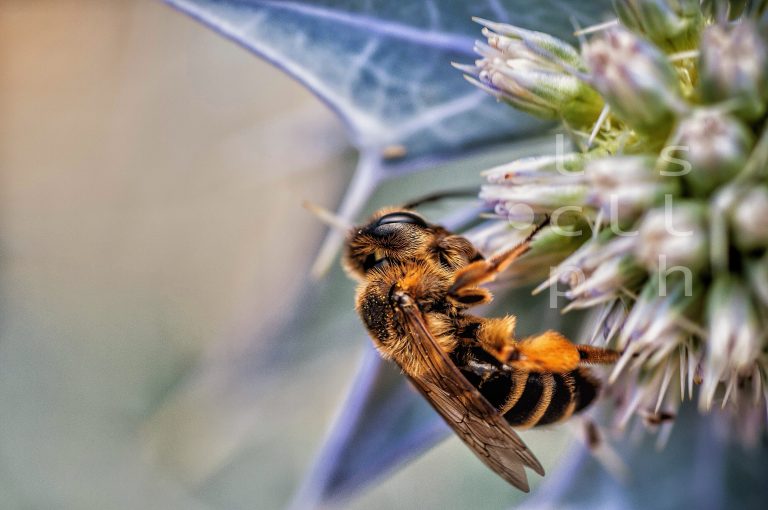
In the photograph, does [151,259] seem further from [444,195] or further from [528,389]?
[528,389]

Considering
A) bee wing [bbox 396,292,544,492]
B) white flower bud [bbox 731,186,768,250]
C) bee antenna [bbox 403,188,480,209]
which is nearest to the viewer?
white flower bud [bbox 731,186,768,250]

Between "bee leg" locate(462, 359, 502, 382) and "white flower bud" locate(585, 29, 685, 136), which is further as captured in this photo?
"bee leg" locate(462, 359, 502, 382)

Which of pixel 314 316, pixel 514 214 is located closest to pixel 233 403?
pixel 314 316

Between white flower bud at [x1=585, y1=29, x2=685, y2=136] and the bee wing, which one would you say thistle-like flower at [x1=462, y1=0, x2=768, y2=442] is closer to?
white flower bud at [x1=585, y1=29, x2=685, y2=136]

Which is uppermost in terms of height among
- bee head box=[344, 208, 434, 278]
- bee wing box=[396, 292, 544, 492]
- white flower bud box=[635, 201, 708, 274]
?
white flower bud box=[635, 201, 708, 274]

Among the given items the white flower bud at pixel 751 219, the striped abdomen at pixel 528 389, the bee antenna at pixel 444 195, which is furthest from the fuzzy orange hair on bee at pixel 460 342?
the white flower bud at pixel 751 219

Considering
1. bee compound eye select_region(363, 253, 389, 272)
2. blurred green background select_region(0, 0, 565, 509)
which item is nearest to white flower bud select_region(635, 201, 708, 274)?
bee compound eye select_region(363, 253, 389, 272)
